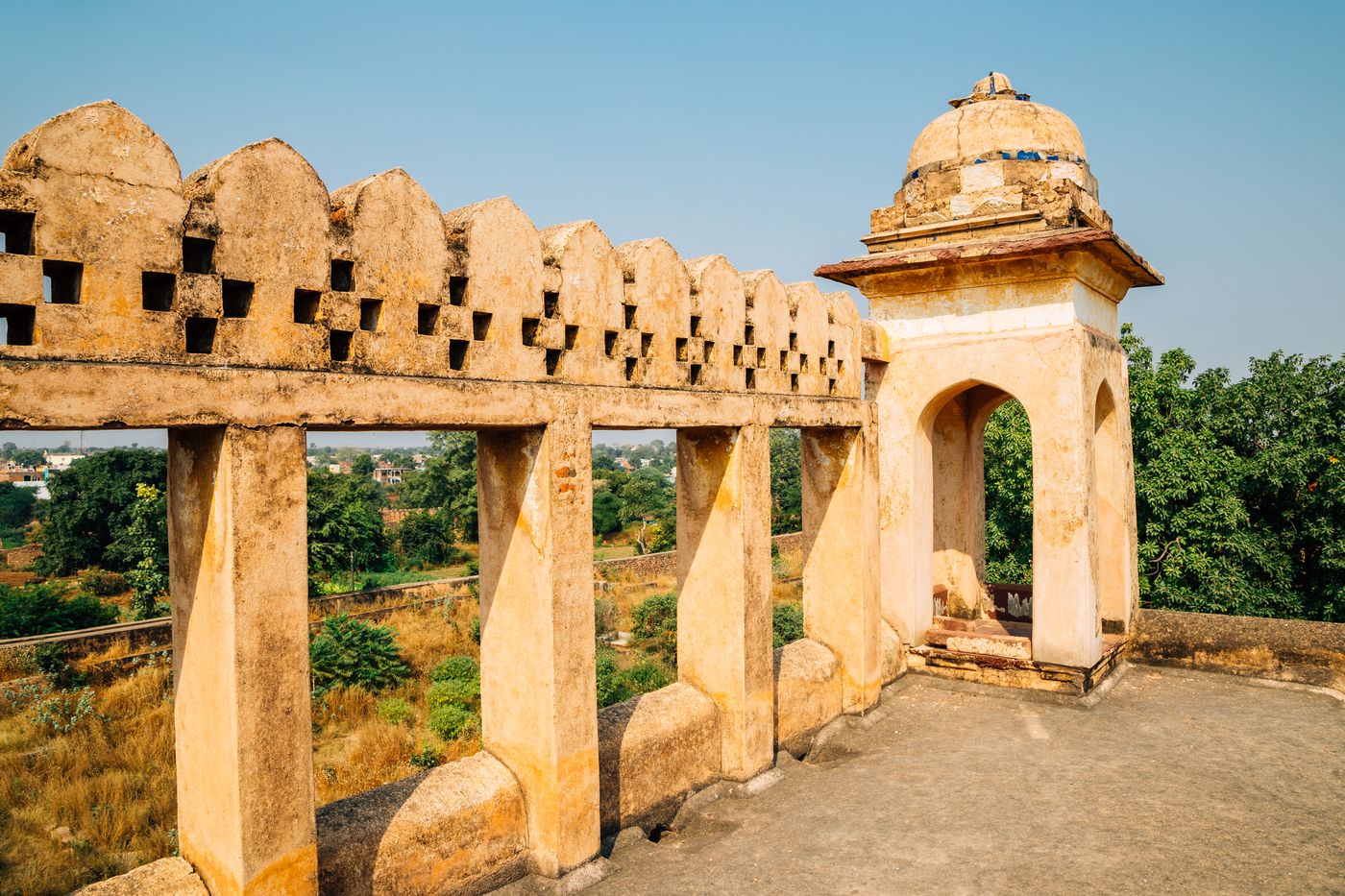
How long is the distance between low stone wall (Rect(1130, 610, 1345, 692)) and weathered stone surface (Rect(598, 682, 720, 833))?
575cm

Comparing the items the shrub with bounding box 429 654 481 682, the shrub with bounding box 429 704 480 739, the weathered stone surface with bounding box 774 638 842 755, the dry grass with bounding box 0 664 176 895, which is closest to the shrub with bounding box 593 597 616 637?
the shrub with bounding box 429 654 481 682

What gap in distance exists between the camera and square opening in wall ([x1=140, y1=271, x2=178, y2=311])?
3584mm

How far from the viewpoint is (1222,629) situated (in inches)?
375

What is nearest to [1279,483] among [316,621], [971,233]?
[971,233]

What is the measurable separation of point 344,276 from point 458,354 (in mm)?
710

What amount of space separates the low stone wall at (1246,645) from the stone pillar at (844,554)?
3522 mm

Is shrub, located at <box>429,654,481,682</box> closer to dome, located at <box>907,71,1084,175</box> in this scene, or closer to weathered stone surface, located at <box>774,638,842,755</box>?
weathered stone surface, located at <box>774,638,842,755</box>

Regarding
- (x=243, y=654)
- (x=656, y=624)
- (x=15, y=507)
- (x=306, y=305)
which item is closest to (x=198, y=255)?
(x=306, y=305)

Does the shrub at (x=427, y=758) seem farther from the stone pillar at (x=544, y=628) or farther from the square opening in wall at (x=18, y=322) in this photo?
the square opening in wall at (x=18, y=322)

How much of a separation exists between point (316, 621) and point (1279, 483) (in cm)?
1741

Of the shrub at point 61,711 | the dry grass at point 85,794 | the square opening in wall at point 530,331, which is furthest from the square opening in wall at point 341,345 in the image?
the shrub at point 61,711

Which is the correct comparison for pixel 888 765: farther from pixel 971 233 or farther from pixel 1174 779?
pixel 971 233

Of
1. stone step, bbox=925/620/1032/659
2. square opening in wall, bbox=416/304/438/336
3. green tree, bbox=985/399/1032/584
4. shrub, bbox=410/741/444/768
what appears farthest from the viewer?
green tree, bbox=985/399/1032/584

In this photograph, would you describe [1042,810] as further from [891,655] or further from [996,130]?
[996,130]
